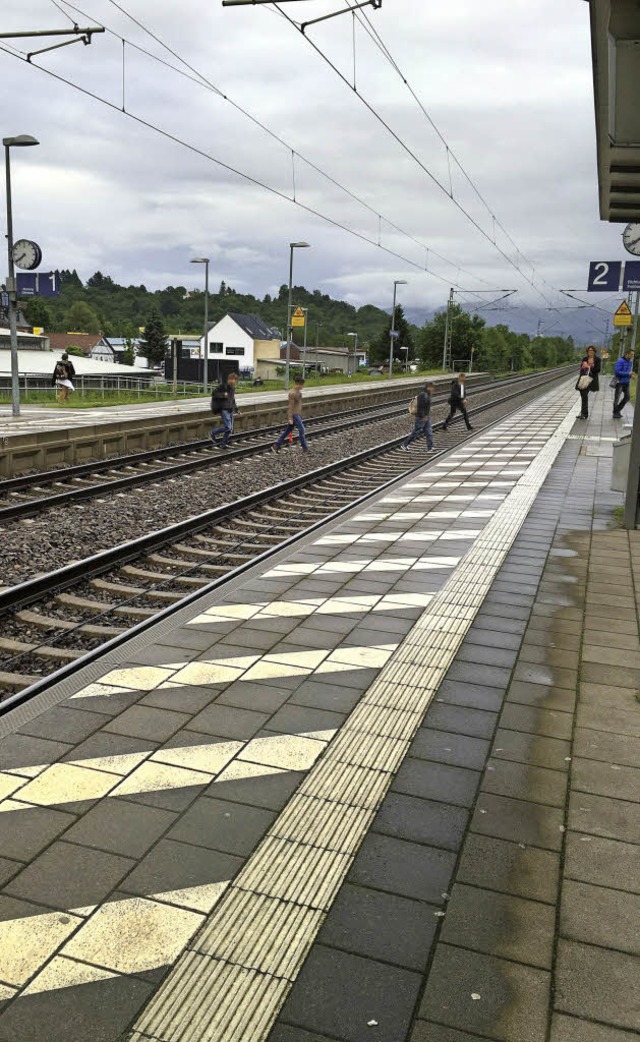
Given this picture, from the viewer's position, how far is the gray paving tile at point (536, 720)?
4.46m

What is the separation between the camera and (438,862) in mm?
3287

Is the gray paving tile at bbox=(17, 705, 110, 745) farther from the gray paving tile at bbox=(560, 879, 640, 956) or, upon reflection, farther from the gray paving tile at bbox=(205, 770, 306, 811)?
the gray paving tile at bbox=(560, 879, 640, 956)

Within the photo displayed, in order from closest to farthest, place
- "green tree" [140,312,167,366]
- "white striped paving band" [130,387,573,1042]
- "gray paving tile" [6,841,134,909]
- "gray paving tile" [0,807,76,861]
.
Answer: "white striped paving band" [130,387,573,1042]
"gray paving tile" [6,841,134,909]
"gray paving tile" [0,807,76,861]
"green tree" [140,312,167,366]

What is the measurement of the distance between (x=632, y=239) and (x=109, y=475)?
9474mm

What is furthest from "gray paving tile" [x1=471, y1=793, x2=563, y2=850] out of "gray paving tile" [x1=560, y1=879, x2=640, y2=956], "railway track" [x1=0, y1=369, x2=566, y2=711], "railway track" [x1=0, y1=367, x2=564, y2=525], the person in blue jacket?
the person in blue jacket

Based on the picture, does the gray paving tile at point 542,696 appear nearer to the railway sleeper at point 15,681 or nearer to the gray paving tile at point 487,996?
the gray paving tile at point 487,996

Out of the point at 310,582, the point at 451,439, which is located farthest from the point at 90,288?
the point at 310,582

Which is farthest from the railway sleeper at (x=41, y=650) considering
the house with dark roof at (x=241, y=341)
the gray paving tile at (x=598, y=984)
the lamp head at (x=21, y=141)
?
the house with dark roof at (x=241, y=341)

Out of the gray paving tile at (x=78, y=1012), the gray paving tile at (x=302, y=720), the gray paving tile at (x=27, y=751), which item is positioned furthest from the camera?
→ the gray paving tile at (x=302, y=720)

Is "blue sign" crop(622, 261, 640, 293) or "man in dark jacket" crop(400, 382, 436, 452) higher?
"blue sign" crop(622, 261, 640, 293)

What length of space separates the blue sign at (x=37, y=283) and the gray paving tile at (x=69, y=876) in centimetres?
2209

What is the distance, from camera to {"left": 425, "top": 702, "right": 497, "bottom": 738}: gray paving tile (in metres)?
4.44

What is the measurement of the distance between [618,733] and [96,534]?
6767mm

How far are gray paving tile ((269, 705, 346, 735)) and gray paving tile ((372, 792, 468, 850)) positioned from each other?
29.2 inches
